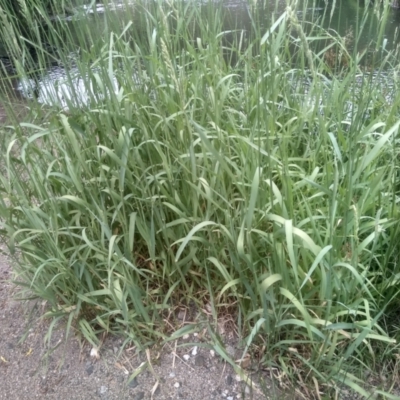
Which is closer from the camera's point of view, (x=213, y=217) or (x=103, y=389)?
(x=103, y=389)

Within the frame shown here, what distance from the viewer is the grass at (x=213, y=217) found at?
1111 mm

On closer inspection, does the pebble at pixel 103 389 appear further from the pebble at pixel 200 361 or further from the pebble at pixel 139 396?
the pebble at pixel 200 361

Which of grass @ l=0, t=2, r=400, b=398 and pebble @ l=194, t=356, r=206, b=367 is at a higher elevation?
grass @ l=0, t=2, r=400, b=398

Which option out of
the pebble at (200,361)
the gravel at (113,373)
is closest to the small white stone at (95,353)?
the gravel at (113,373)

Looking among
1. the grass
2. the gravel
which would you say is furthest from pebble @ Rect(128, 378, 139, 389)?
the grass

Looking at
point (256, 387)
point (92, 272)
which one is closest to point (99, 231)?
point (92, 272)

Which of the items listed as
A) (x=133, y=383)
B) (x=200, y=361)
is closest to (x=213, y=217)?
(x=200, y=361)

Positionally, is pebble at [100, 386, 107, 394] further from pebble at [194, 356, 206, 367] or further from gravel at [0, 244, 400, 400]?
pebble at [194, 356, 206, 367]

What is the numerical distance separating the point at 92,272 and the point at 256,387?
578mm

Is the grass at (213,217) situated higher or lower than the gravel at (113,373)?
higher

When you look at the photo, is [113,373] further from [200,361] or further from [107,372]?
[200,361]

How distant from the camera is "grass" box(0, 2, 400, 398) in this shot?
111 cm

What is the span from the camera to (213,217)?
135cm

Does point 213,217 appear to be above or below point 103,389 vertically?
above
